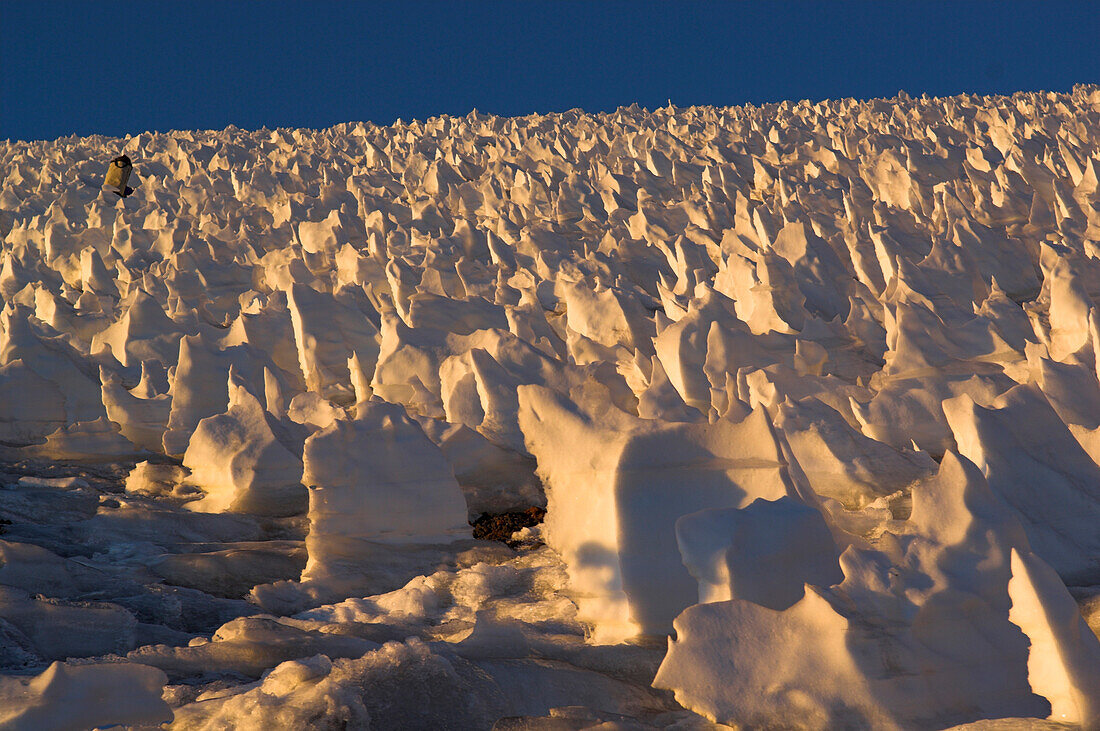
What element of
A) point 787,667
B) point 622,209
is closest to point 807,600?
point 787,667

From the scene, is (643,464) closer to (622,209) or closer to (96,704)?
(96,704)

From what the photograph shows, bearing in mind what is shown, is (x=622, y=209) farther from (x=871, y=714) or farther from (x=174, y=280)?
(x=871, y=714)

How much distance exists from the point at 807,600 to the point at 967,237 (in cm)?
1367

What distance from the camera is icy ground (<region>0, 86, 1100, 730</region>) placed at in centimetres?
541

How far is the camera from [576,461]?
24.0 feet

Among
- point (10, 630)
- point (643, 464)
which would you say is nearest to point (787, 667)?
point (643, 464)

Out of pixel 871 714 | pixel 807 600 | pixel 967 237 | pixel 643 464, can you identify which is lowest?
pixel 871 714

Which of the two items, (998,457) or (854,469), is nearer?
(998,457)

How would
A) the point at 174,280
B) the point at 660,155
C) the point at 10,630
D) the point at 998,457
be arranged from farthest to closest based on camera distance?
the point at 660,155
the point at 174,280
the point at 998,457
the point at 10,630

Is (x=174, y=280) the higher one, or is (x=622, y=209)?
(x=622, y=209)

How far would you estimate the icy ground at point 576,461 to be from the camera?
5.41m

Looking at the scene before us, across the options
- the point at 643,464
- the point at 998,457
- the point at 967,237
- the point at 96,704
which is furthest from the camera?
the point at 967,237

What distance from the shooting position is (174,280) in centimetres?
1991

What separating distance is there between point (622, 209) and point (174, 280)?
9117mm
